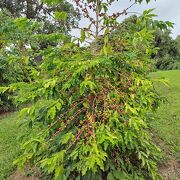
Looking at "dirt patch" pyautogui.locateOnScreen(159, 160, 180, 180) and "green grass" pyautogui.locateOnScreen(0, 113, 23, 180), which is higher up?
"dirt patch" pyautogui.locateOnScreen(159, 160, 180, 180)

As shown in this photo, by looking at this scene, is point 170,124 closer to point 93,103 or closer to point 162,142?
point 162,142

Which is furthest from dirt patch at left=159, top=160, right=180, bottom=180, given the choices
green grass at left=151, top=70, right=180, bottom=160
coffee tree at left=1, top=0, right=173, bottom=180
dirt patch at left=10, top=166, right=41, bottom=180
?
dirt patch at left=10, top=166, right=41, bottom=180

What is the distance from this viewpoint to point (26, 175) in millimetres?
3945

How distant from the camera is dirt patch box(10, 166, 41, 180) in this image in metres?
3.88

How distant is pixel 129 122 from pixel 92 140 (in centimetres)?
36

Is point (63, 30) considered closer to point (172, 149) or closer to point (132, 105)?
point (132, 105)

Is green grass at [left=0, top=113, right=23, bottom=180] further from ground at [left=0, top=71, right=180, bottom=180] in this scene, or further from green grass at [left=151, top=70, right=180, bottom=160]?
green grass at [left=151, top=70, right=180, bottom=160]

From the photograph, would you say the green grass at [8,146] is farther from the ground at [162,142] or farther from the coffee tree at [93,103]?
the coffee tree at [93,103]

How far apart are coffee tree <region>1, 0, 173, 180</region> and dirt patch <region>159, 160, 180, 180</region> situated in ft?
1.80

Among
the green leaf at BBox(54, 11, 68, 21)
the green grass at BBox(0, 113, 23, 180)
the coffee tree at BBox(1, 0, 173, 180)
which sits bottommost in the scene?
the green grass at BBox(0, 113, 23, 180)

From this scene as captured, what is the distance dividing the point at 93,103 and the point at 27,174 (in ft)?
5.95

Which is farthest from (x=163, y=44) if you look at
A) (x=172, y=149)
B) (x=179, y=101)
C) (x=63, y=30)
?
(x=63, y=30)

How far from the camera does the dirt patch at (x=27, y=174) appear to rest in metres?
3.88

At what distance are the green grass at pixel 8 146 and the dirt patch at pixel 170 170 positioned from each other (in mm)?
2126
